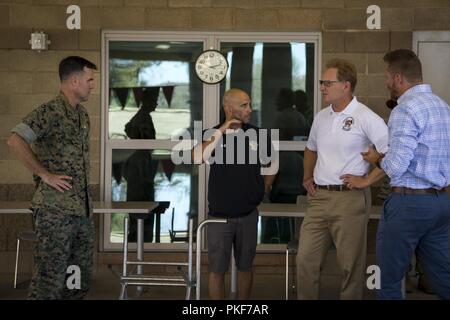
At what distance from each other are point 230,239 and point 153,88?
2.47 m

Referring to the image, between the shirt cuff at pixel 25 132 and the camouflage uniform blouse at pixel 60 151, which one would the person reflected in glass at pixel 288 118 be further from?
the shirt cuff at pixel 25 132

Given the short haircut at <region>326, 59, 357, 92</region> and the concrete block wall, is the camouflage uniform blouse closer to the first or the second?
the short haircut at <region>326, 59, 357, 92</region>

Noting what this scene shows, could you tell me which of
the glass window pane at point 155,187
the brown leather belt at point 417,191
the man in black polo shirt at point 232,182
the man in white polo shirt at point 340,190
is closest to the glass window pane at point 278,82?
the glass window pane at point 155,187

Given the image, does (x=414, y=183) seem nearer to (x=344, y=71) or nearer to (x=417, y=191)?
(x=417, y=191)

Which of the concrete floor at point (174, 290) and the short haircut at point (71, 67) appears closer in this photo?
the short haircut at point (71, 67)

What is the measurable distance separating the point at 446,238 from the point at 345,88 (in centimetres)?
109

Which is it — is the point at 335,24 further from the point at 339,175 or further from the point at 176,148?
the point at 339,175

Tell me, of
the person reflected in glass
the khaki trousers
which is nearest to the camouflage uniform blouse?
the khaki trousers

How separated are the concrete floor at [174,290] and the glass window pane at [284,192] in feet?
1.23

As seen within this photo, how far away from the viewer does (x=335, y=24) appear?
7512 millimetres

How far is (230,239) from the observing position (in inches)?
223

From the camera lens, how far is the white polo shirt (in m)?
5.07

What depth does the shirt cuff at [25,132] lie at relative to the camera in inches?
190
